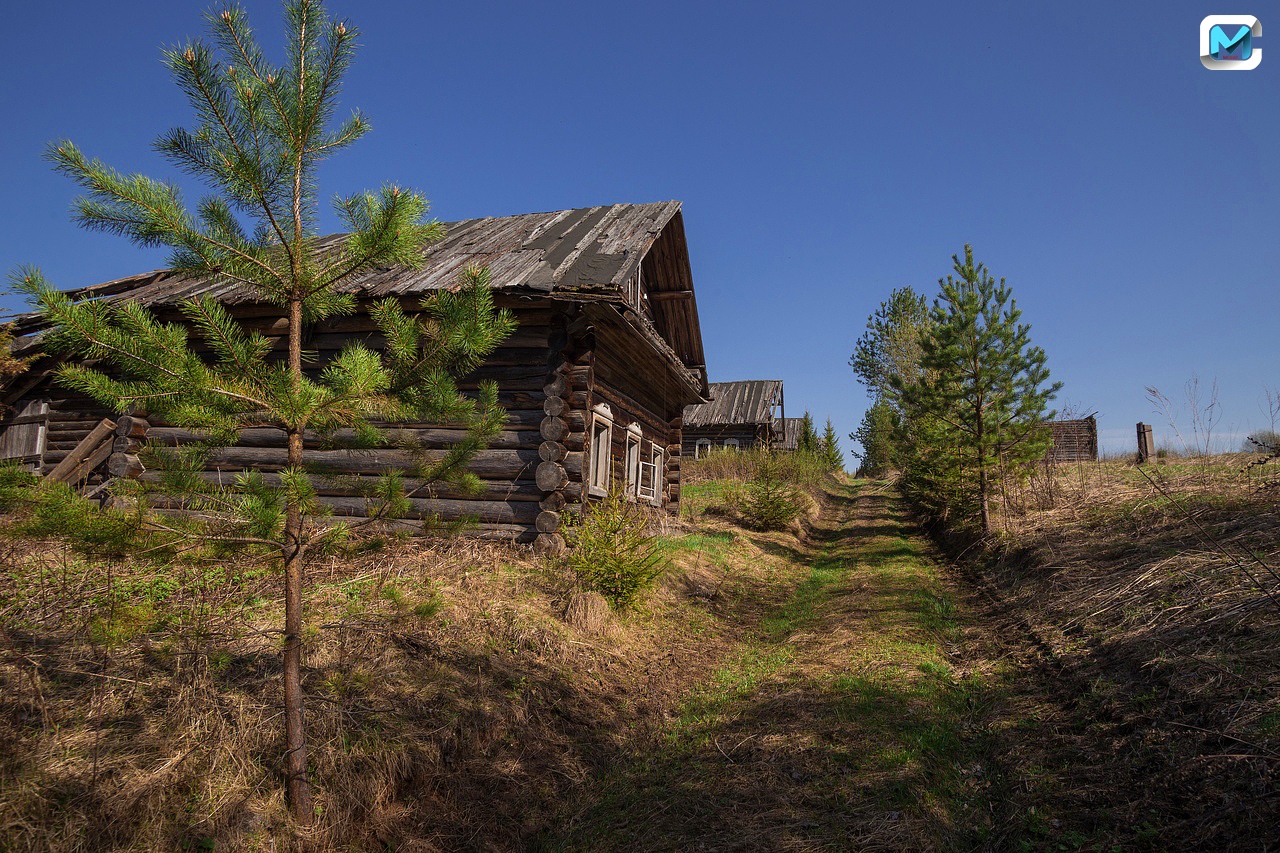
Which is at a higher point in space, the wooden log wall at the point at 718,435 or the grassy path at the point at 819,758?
the wooden log wall at the point at 718,435

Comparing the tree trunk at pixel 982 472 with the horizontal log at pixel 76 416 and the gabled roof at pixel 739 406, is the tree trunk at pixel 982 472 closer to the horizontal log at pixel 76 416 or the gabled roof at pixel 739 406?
the horizontal log at pixel 76 416

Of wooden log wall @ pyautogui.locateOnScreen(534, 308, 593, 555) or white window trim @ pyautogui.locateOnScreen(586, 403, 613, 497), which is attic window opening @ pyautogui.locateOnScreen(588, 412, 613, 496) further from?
wooden log wall @ pyautogui.locateOnScreen(534, 308, 593, 555)

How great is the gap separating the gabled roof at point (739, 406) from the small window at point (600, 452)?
967 inches

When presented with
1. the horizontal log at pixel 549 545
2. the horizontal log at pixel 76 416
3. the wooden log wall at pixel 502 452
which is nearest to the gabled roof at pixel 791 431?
the wooden log wall at pixel 502 452

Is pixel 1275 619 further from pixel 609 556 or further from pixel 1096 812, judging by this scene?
pixel 609 556

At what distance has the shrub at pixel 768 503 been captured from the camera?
53.4ft

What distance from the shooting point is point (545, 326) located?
9.00m

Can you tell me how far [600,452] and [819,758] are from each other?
251 inches

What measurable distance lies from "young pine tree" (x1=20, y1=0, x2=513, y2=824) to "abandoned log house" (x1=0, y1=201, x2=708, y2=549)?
3.83 metres

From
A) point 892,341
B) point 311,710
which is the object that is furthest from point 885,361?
point 311,710

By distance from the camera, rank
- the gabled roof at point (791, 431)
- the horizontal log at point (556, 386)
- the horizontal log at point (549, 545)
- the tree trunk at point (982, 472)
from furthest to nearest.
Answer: the gabled roof at point (791, 431) → the tree trunk at point (982, 472) → the horizontal log at point (556, 386) → the horizontal log at point (549, 545)

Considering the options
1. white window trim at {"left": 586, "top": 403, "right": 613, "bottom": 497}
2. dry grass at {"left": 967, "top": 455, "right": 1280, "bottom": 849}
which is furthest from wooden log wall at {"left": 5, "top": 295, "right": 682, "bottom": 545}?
dry grass at {"left": 967, "top": 455, "right": 1280, "bottom": 849}

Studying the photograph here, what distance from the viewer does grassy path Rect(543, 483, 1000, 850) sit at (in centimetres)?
355

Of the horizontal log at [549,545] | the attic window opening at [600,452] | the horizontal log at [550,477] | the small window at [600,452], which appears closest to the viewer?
the horizontal log at [549,545]
